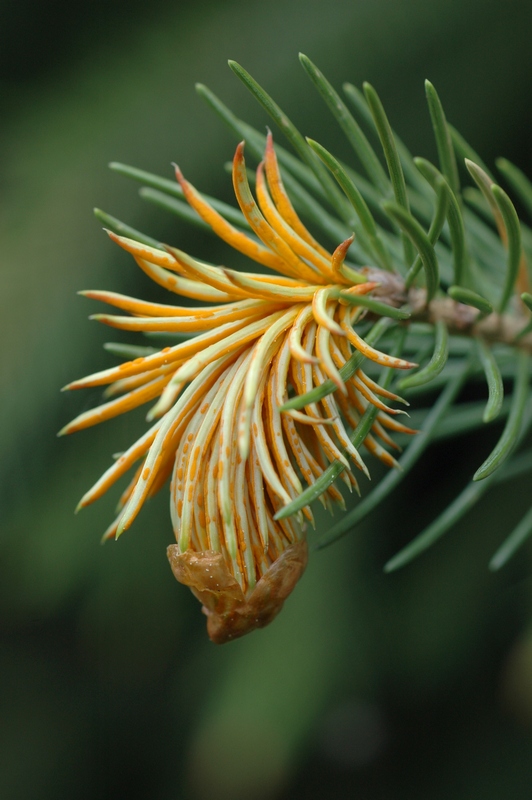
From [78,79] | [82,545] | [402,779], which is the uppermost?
[78,79]

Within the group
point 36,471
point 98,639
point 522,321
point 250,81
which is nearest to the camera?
point 250,81

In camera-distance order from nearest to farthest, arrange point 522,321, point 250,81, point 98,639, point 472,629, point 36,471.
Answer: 1. point 250,81
2. point 522,321
3. point 36,471
4. point 472,629
5. point 98,639

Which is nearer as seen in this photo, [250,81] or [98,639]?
[250,81]

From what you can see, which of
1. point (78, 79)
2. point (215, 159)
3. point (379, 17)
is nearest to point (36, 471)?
point (215, 159)

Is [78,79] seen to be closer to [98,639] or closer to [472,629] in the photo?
[98,639]

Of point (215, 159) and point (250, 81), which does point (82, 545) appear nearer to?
point (215, 159)

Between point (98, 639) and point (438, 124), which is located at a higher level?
point (438, 124)
